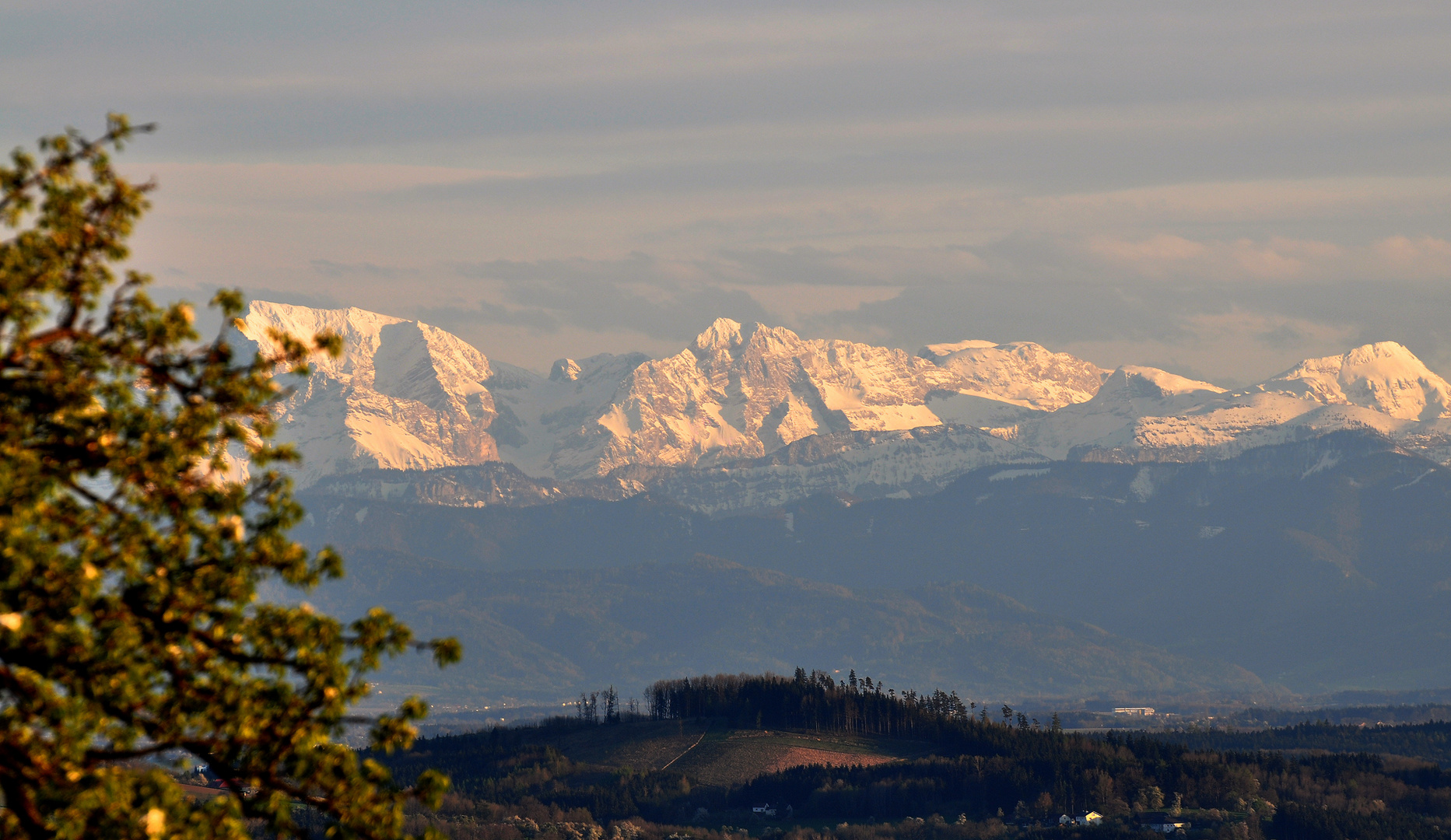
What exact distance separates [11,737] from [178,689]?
3.29m

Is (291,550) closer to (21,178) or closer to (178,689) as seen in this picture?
(178,689)

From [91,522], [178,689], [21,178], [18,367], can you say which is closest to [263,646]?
[178,689]

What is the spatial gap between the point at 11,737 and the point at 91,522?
163 inches

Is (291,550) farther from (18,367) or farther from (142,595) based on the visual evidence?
(18,367)

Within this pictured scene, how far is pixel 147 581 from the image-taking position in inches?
1391

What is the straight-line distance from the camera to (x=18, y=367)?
35562mm

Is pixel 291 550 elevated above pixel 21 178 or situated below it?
below

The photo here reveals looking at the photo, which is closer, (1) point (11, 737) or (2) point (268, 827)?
(1) point (11, 737)

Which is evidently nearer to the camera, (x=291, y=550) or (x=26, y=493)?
(x=26, y=493)

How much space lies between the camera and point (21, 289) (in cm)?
3562

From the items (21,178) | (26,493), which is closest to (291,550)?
(26,493)

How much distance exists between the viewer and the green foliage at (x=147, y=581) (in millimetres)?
33719

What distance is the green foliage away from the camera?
111 feet

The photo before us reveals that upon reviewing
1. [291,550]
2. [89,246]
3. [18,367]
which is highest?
[89,246]
